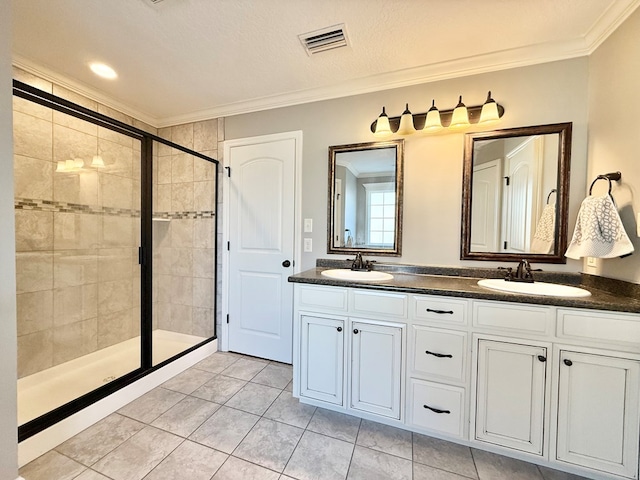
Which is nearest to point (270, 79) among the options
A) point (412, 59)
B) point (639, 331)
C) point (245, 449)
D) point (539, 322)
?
point (412, 59)

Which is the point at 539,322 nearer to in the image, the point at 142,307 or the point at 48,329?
the point at 142,307

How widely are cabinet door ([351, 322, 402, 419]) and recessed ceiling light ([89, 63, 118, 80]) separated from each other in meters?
2.54

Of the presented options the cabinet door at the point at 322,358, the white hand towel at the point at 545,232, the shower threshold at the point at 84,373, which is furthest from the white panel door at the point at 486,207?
the shower threshold at the point at 84,373

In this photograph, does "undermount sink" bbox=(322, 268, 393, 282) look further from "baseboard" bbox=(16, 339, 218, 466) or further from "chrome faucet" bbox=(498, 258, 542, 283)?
"baseboard" bbox=(16, 339, 218, 466)

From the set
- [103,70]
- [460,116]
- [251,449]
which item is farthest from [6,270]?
[460,116]

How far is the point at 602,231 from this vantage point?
1.42 metres

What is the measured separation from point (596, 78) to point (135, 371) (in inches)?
144

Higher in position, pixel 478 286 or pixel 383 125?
pixel 383 125

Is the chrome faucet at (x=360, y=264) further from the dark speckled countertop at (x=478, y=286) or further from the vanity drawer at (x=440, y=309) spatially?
the vanity drawer at (x=440, y=309)

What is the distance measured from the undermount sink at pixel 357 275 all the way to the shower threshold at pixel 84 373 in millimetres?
1637

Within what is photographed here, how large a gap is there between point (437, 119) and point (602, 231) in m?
1.13

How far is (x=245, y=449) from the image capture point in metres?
1.46

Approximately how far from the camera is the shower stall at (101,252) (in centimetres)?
194

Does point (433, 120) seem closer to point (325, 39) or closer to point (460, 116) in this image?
point (460, 116)
